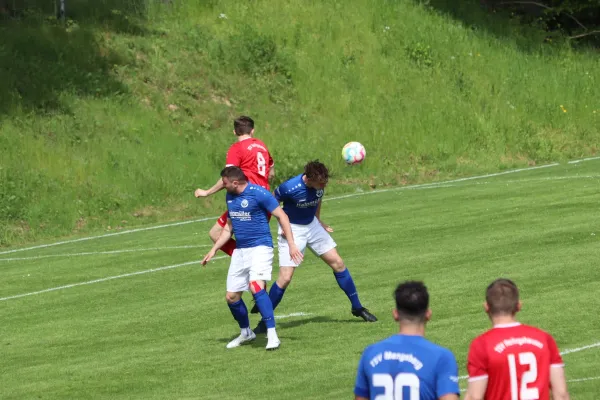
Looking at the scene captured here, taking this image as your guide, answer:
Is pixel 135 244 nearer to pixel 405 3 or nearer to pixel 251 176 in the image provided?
pixel 251 176

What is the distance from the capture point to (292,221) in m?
14.3

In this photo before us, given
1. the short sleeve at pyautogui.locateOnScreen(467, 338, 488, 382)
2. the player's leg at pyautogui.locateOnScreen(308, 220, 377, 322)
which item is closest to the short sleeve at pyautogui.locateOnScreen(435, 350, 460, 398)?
the short sleeve at pyautogui.locateOnScreen(467, 338, 488, 382)

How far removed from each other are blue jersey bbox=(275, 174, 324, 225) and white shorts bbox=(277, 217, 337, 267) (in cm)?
8

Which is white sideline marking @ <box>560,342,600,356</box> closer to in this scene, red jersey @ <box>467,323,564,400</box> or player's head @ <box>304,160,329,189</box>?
player's head @ <box>304,160,329,189</box>

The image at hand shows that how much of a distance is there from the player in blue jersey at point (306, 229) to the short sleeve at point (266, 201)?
0.82 metres

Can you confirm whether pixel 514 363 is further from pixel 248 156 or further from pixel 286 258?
pixel 248 156

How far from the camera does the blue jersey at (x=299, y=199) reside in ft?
46.1

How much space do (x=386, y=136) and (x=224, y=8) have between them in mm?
7787

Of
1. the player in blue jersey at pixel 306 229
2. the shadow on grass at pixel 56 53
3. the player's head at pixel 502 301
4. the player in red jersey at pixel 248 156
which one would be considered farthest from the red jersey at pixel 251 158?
the shadow on grass at pixel 56 53

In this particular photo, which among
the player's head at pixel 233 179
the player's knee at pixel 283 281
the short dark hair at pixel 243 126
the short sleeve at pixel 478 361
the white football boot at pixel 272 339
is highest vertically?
the short sleeve at pixel 478 361

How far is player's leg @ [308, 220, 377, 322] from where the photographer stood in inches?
565

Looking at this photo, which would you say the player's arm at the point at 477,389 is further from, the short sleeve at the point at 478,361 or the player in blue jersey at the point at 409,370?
the player in blue jersey at the point at 409,370

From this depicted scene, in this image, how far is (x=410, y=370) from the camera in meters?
6.38

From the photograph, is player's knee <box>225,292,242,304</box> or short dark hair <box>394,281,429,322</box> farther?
player's knee <box>225,292,242,304</box>
